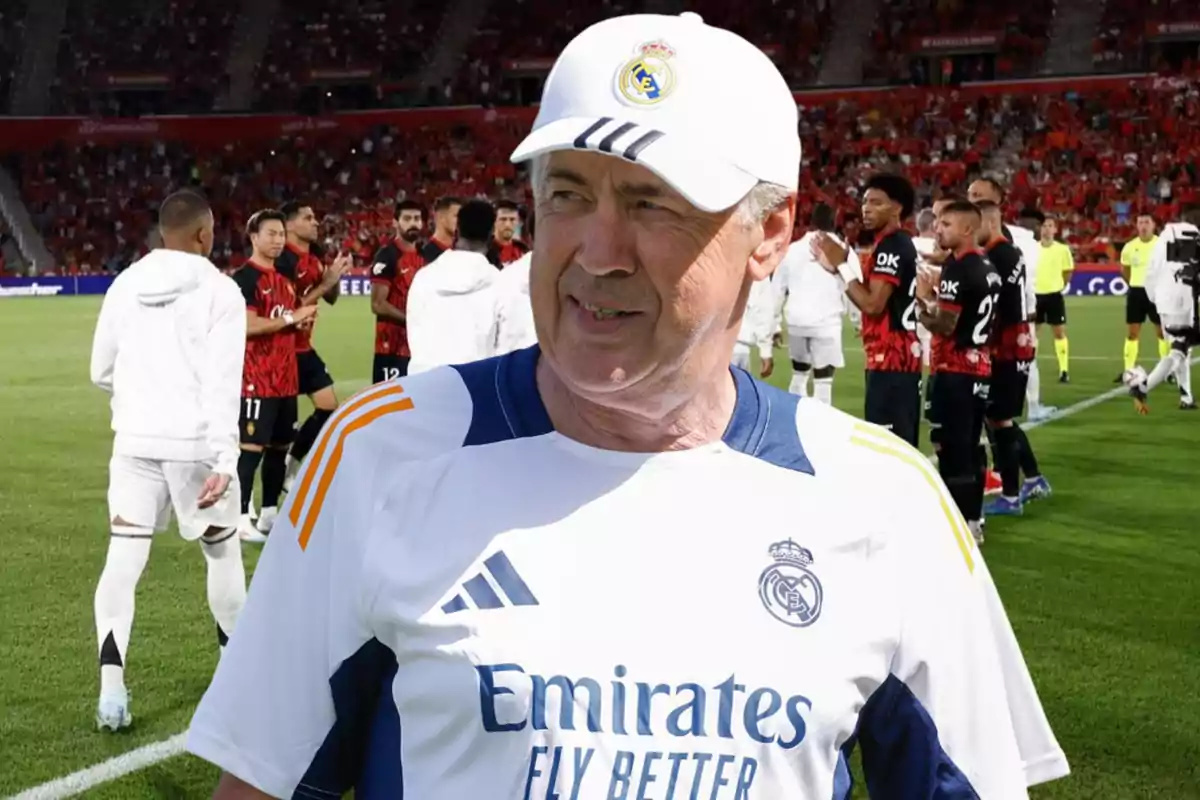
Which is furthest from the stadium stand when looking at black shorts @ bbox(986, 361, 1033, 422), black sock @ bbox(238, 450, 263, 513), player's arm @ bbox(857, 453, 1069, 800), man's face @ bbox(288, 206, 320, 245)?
player's arm @ bbox(857, 453, 1069, 800)

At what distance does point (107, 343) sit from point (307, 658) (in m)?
4.20

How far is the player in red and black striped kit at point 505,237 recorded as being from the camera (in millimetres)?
11977

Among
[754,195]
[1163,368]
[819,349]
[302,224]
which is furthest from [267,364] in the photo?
[1163,368]

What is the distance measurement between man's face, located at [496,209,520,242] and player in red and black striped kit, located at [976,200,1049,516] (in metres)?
4.53

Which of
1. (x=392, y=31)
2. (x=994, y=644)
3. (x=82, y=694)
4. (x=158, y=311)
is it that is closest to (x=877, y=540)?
(x=994, y=644)

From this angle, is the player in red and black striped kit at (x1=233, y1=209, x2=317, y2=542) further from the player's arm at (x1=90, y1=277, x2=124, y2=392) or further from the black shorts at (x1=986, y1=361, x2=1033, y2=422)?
the black shorts at (x1=986, y1=361, x2=1033, y2=422)

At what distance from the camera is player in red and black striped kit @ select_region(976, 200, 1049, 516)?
8.72 metres

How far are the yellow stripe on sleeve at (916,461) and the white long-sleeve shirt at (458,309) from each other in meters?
6.30

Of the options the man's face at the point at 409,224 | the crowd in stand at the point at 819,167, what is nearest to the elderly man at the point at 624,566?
the man's face at the point at 409,224

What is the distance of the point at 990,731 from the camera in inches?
69.1

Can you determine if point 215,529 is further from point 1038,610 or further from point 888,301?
point 888,301

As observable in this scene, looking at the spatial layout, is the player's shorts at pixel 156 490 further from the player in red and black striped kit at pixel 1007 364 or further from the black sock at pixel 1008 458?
the black sock at pixel 1008 458

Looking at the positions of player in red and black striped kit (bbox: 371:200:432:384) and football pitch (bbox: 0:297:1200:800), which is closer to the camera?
football pitch (bbox: 0:297:1200:800)

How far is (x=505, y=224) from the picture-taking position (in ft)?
39.4
